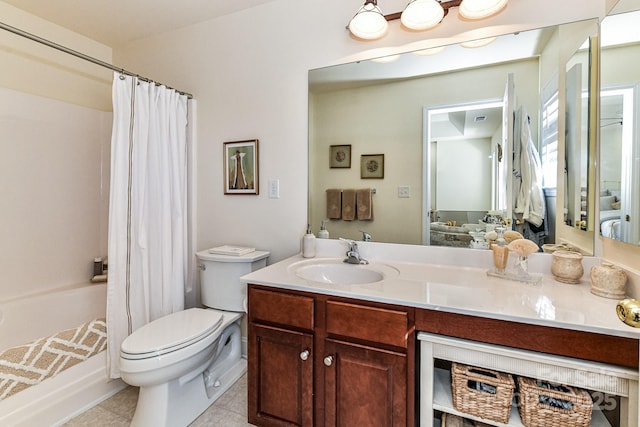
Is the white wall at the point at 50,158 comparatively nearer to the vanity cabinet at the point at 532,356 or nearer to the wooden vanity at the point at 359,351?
the wooden vanity at the point at 359,351

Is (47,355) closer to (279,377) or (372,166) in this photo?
(279,377)

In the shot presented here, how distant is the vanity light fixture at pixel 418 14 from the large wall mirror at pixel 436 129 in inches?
5.4

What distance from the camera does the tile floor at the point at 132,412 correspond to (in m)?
1.52

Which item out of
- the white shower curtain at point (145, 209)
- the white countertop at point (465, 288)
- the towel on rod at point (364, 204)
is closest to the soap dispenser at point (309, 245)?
the white countertop at point (465, 288)

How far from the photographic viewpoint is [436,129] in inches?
61.7

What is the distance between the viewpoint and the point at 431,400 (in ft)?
3.46

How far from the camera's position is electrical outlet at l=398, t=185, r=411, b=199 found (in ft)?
5.39

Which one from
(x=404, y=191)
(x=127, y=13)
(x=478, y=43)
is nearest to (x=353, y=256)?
(x=404, y=191)

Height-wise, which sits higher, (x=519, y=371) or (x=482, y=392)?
(x=519, y=371)

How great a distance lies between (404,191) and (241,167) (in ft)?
3.73

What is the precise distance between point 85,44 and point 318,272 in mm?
2701

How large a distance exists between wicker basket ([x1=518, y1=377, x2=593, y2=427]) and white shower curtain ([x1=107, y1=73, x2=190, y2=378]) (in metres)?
1.95

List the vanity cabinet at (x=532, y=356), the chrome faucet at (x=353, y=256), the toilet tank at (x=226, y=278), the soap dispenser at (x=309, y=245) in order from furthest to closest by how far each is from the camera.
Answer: the toilet tank at (x=226, y=278) → the soap dispenser at (x=309, y=245) → the chrome faucet at (x=353, y=256) → the vanity cabinet at (x=532, y=356)

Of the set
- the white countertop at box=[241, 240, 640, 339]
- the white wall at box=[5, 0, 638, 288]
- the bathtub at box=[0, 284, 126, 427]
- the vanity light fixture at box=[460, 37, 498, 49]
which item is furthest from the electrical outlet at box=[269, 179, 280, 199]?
the bathtub at box=[0, 284, 126, 427]
